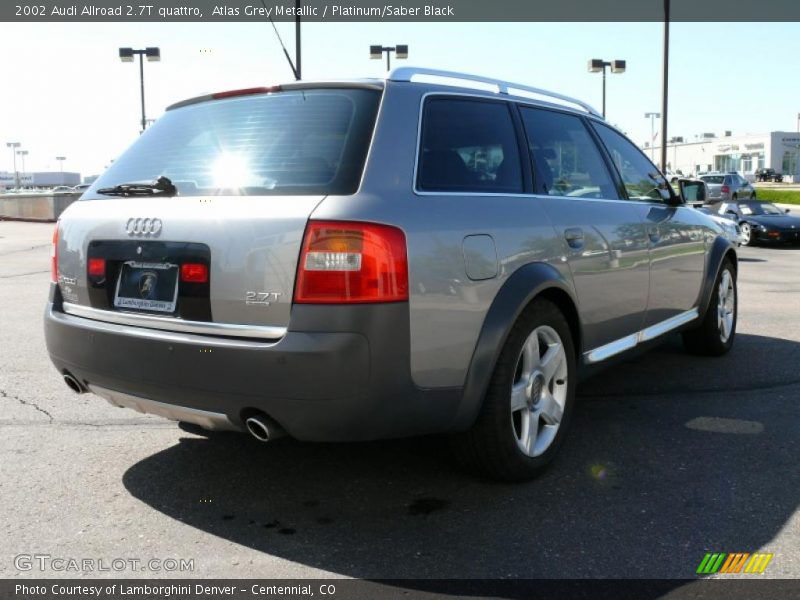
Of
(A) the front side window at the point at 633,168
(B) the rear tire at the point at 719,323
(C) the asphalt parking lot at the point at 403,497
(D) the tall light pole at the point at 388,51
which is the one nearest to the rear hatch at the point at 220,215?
(C) the asphalt parking lot at the point at 403,497

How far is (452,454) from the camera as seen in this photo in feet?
11.9

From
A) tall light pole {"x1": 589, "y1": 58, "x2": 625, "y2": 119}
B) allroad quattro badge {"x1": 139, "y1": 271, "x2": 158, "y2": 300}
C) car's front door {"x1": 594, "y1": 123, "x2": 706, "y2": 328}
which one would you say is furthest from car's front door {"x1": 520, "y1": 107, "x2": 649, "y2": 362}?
tall light pole {"x1": 589, "y1": 58, "x2": 625, "y2": 119}

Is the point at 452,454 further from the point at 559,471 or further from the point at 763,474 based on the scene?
the point at 763,474

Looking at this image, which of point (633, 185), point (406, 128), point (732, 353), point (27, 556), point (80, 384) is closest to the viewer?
point (27, 556)

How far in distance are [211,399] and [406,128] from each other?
1.30m

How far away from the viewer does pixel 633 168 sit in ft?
17.0

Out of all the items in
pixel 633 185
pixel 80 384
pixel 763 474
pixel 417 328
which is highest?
pixel 633 185

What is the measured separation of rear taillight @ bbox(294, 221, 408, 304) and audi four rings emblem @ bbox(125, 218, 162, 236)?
708 mm

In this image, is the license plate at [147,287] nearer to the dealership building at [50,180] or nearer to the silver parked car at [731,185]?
the silver parked car at [731,185]

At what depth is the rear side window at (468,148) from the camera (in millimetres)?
3395

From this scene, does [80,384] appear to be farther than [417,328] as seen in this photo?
Yes

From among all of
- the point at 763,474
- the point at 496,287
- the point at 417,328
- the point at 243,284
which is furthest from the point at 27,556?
the point at 763,474

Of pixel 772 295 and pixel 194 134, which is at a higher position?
pixel 194 134

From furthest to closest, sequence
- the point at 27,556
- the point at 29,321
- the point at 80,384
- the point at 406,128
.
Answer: the point at 29,321
the point at 80,384
the point at 406,128
the point at 27,556
